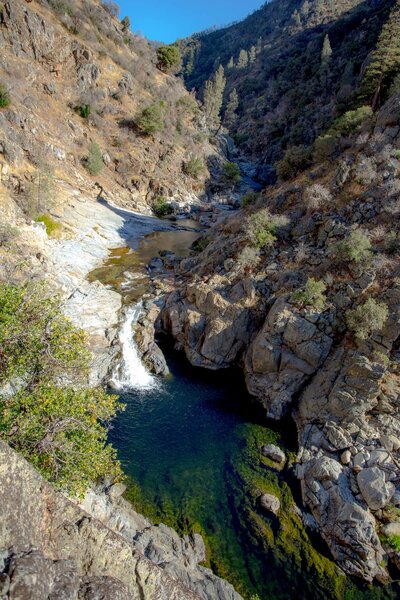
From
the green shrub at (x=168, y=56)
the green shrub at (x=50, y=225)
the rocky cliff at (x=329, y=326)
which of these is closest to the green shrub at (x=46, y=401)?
the rocky cliff at (x=329, y=326)

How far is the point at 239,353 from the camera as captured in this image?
24.9 m

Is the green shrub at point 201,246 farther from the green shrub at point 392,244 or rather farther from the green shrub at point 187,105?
the green shrub at point 187,105

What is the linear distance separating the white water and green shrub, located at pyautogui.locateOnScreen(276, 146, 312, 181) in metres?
27.2

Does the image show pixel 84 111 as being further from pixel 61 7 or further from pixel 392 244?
pixel 392 244

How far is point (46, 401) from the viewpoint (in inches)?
348

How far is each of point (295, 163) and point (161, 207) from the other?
26753mm

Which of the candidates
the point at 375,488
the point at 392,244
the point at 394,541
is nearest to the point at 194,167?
the point at 392,244

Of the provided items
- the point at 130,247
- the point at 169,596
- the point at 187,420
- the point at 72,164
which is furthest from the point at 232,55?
the point at 169,596

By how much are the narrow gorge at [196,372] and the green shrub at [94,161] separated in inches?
14.2

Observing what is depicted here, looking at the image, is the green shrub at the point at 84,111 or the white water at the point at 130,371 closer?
the white water at the point at 130,371

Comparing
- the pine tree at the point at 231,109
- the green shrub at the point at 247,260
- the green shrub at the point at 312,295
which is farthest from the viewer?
the pine tree at the point at 231,109

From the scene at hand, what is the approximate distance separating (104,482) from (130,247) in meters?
30.7

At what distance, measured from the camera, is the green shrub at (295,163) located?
3831 cm

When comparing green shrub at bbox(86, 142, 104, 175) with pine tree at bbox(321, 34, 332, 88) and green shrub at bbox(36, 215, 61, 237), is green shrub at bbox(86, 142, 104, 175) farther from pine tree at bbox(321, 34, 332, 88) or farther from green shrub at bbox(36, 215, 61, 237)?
pine tree at bbox(321, 34, 332, 88)
